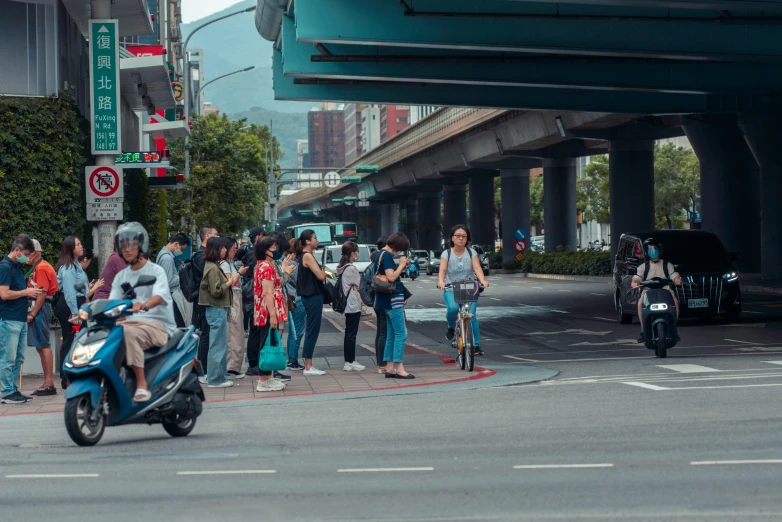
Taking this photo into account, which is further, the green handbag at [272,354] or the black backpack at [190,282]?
the black backpack at [190,282]

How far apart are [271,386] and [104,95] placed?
7268 mm

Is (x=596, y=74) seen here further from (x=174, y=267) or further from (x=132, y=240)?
(x=132, y=240)

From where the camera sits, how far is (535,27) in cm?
2603

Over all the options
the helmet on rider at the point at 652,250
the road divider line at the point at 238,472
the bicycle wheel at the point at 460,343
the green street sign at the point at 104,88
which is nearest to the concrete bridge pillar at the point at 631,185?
the helmet on rider at the point at 652,250

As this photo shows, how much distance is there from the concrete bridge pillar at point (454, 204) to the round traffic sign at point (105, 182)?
71.6 m

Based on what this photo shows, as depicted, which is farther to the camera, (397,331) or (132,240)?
(397,331)

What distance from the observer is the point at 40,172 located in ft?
59.3

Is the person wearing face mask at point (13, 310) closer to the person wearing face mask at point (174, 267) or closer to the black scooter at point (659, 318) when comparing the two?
the person wearing face mask at point (174, 267)

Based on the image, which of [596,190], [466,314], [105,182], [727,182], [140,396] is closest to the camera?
[140,396]

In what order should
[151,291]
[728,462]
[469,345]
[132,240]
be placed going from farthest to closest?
[469,345], [151,291], [132,240], [728,462]

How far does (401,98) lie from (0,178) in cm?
1844

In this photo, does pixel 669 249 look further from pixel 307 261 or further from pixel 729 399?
pixel 729 399

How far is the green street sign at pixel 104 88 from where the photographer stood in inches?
765

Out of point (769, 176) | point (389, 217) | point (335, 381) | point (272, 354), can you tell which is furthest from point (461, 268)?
point (389, 217)
